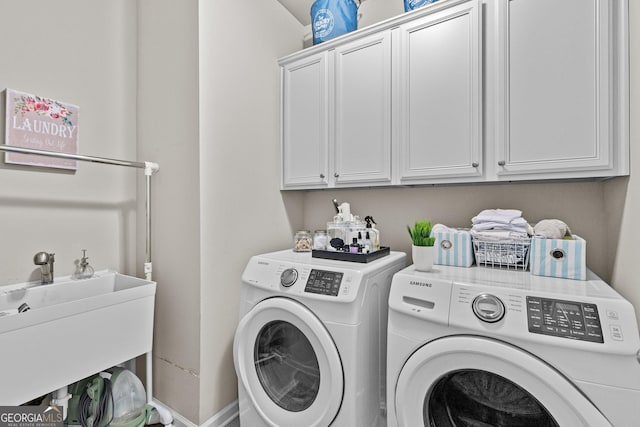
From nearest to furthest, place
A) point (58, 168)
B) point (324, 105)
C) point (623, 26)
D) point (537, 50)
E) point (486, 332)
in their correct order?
1. point (486, 332)
2. point (623, 26)
3. point (537, 50)
4. point (58, 168)
5. point (324, 105)

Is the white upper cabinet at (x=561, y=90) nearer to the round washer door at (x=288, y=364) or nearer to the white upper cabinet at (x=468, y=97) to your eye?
the white upper cabinet at (x=468, y=97)

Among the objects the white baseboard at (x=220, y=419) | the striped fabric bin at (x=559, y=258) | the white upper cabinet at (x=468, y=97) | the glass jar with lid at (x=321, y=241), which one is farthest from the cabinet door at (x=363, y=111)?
the white baseboard at (x=220, y=419)

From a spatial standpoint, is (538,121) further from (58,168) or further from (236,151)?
(58,168)

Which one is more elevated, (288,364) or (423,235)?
(423,235)

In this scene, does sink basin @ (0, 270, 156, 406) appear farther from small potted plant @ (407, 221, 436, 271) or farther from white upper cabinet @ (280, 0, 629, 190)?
small potted plant @ (407, 221, 436, 271)

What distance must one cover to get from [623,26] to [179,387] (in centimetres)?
260

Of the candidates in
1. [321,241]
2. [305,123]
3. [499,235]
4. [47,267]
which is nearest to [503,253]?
[499,235]

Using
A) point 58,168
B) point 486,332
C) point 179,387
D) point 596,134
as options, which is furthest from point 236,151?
Answer: point 596,134

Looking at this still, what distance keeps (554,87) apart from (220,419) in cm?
230

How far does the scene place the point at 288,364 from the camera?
1.44 metres

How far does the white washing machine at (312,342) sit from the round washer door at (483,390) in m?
0.22

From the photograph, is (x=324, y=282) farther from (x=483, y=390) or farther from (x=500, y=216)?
(x=500, y=216)

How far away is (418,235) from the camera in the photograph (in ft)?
4.19

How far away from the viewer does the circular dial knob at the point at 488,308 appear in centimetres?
95
